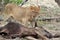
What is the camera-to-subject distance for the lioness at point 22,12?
7.68m

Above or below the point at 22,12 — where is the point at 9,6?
above

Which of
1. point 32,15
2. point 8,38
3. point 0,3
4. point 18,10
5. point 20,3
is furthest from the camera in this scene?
point 20,3

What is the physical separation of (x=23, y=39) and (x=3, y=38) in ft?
1.81

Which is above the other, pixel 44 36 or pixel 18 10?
pixel 18 10

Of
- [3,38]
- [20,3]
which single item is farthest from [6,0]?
[3,38]

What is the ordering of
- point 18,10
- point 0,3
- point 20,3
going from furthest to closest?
point 20,3 → point 0,3 → point 18,10

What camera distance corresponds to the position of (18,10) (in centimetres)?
830

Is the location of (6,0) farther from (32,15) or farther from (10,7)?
(32,15)

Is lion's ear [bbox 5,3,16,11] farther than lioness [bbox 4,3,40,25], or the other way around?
lion's ear [bbox 5,3,16,11]

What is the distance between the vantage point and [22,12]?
26.9 ft

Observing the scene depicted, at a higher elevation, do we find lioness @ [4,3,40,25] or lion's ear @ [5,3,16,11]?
lion's ear @ [5,3,16,11]

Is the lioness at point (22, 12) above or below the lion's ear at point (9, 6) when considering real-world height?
below

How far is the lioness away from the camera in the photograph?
25.2ft

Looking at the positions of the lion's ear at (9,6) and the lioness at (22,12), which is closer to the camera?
the lioness at (22,12)
